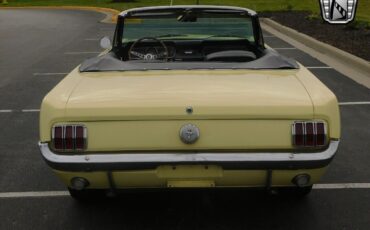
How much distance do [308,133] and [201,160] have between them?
0.64 m

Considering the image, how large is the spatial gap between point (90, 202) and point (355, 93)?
5.24m

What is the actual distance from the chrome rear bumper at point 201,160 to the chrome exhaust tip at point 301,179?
102 millimetres

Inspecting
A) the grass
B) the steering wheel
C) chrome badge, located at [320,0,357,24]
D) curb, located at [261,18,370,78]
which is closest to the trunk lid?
the steering wheel

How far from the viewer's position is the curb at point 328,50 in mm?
9736

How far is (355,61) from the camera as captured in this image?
10.1 meters

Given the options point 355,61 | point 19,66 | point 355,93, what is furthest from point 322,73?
point 19,66

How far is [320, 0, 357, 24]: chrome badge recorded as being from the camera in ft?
47.9

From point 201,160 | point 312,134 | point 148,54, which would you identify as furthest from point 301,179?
point 148,54

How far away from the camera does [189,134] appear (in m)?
3.03

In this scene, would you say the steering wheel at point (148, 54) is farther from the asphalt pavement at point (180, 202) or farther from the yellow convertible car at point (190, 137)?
the yellow convertible car at point (190, 137)

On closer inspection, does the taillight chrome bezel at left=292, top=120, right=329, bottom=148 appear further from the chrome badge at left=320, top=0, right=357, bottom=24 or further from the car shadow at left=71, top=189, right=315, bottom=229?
the chrome badge at left=320, top=0, right=357, bottom=24

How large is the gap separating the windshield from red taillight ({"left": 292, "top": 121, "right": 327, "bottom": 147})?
195 centimetres

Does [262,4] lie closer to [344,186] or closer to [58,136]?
[344,186]

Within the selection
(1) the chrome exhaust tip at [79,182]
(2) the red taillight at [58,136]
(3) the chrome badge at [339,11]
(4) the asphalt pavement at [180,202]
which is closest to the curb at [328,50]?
(3) the chrome badge at [339,11]
